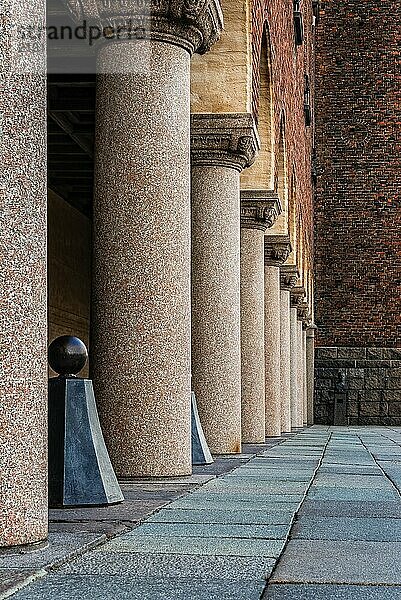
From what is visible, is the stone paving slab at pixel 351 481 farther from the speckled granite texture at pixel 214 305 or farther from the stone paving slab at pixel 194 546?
the stone paving slab at pixel 194 546

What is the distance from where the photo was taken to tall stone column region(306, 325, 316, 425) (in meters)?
33.0

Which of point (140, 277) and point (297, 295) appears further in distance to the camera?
point (297, 295)

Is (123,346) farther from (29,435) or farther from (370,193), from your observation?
(370,193)

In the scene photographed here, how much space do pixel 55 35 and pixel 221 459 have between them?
3.94m

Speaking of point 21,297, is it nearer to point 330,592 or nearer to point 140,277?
point 330,592

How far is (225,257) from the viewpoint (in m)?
11.0

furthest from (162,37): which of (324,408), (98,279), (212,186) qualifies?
(324,408)

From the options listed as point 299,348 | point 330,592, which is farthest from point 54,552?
point 299,348

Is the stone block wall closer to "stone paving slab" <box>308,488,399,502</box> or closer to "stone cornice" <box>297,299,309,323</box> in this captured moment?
"stone cornice" <box>297,299,309,323</box>

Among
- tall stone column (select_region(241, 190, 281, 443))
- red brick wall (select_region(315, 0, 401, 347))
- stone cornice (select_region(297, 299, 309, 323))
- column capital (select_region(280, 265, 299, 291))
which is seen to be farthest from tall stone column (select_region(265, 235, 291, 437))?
red brick wall (select_region(315, 0, 401, 347))

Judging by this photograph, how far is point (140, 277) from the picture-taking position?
7.55 metres

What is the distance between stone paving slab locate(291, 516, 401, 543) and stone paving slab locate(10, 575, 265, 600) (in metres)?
1.23

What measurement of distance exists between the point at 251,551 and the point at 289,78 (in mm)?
17862

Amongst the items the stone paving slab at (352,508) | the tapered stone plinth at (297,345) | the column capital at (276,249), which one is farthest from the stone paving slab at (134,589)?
the tapered stone plinth at (297,345)
